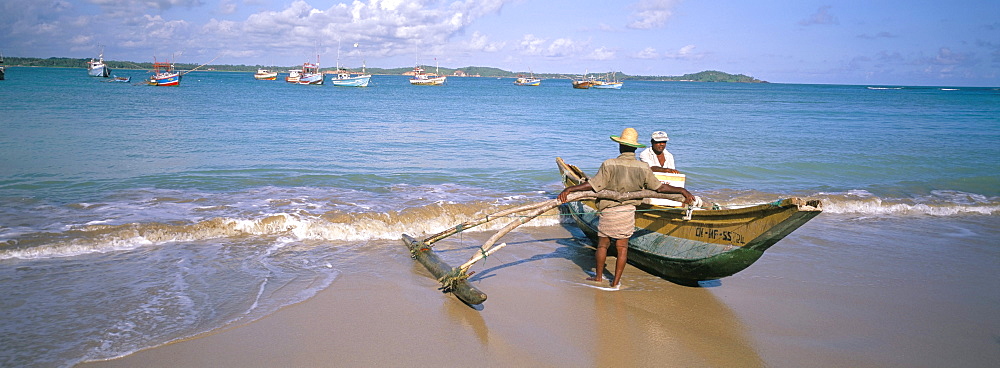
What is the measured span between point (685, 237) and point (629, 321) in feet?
4.58

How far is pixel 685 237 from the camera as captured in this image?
19.7 feet

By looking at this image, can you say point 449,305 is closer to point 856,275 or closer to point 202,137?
point 856,275

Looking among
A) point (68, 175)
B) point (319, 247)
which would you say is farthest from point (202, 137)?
point (319, 247)

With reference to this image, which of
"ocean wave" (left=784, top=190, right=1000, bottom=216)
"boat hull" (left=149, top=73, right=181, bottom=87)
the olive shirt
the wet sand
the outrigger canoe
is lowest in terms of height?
the wet sand

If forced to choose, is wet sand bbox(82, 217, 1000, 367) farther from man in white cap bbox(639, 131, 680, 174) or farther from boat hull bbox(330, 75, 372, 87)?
boat hull bbox(330, 75, 372, 87)

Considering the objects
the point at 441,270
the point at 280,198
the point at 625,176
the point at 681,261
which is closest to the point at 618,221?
the point at 625,176

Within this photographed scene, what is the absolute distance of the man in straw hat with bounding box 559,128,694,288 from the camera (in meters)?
5.31

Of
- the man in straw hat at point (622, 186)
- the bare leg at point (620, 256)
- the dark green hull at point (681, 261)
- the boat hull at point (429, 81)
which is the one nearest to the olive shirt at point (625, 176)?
the man in straw hat at point (622, 186)

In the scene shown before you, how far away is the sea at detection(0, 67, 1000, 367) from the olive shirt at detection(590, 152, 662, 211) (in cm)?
310

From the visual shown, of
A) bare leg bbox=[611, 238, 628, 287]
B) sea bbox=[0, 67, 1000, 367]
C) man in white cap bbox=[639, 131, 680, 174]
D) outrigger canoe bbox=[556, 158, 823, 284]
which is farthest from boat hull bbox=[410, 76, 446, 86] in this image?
bare leg bbox=[611, 238, 628, 287]

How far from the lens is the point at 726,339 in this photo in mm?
4777

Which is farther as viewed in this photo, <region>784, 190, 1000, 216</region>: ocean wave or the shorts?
<region>784, 190, 1000, 216</region>: ocean wave

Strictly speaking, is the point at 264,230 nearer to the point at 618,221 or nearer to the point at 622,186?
the point at 618,221

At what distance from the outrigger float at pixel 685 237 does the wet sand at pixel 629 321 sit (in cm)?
21
